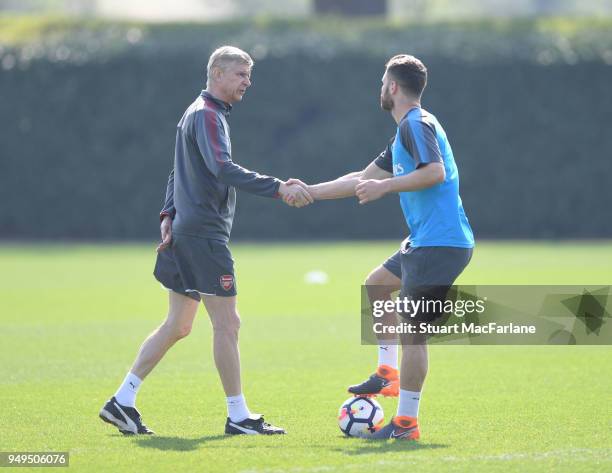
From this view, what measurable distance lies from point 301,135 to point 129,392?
65.1 feet

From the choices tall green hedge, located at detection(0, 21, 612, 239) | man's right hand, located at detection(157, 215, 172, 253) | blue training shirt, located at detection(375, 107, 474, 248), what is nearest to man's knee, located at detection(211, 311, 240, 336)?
man's right hand, located at detection(157, 215, 172, 253)

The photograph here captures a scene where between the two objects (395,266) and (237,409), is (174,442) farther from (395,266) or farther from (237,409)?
(395,266)

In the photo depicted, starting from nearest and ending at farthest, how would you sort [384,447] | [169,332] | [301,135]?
[384,447] < [169,332] < [301,135]

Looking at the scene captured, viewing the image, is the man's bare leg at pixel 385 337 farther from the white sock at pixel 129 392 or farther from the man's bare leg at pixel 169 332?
the white sock at pixel 129 392

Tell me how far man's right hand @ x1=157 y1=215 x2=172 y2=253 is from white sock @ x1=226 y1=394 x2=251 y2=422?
3.55ft

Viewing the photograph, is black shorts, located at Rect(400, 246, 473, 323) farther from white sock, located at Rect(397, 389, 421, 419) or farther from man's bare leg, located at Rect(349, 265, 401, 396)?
man's bare leg, located at Rect(349, 265, 401, 396)

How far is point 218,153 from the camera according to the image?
24.8 feet

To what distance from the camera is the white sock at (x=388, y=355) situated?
28.3ft

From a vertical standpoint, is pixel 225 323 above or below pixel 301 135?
below

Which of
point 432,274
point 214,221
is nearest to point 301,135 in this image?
point 214,221

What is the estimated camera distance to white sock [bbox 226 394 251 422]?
25.1 ft

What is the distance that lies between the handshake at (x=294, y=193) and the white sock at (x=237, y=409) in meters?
1.31

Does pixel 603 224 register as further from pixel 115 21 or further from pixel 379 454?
pixel 379 454

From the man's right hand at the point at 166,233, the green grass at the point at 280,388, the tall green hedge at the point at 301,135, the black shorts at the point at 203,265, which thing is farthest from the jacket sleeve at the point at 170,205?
the tall green hedge at the point at 301,135
